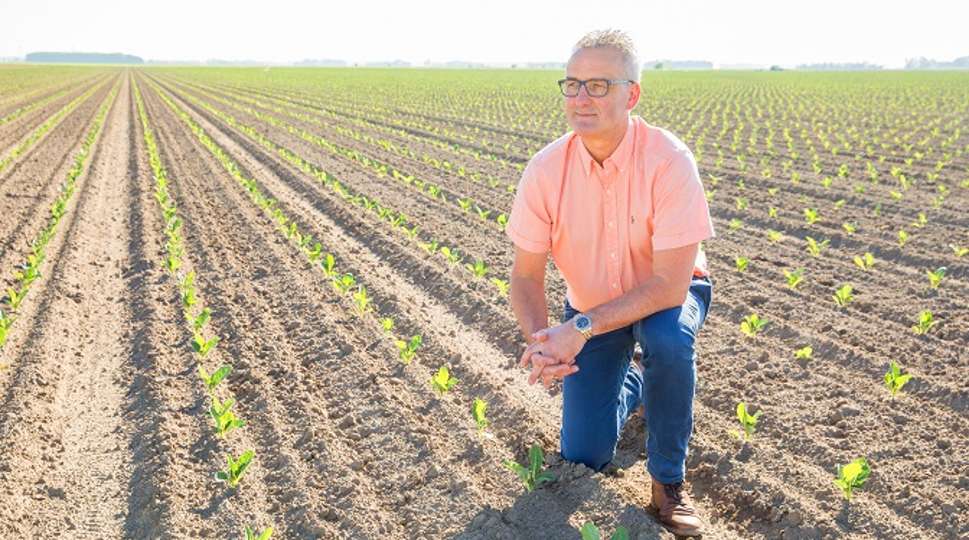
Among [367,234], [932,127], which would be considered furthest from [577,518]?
[932,127]

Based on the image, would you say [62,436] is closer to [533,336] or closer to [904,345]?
[533,336]

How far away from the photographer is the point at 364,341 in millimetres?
5535

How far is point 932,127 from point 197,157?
1753 cm

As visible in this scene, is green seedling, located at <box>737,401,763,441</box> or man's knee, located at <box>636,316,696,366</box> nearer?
man's knee, located at <box>636,316,696,366</box>

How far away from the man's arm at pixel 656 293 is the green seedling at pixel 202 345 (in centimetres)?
291

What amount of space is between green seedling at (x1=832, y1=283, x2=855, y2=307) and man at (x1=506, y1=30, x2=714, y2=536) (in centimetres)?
281

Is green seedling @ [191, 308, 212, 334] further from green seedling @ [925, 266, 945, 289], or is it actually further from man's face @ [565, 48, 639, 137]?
green seedling @ [925, 266, 945, 289]

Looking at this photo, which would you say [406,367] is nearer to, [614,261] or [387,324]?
[387,324]

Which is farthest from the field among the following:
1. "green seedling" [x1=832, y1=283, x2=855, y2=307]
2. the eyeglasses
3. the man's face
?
the eyeglasses

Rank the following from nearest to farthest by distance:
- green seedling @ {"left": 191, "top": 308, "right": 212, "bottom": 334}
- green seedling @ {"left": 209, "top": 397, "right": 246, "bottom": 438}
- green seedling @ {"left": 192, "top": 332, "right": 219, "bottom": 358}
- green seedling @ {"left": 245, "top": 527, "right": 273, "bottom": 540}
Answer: green seedling @ {"left": 245, "top": 527, "right": 273, "bottom": 540}
green seedling @ {"left": 209, "top": 397, "right": 246, "bottom": 438}
green seedling @ {"left": 192, "top": 332, "right": 219, "bottom": 358}
green seedling @ {"left": 191, "top": 308, "right": 212, "bottom": 334}

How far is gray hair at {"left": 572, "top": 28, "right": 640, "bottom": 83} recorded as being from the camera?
10.2 ft

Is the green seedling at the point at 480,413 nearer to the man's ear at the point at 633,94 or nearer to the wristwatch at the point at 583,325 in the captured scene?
the wristwatch at the point at 583,325

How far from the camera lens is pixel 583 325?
Answer: 3146 millimetres

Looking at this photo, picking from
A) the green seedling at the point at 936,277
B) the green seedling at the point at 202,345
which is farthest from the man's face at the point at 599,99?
the green seedling at the point at 936,277
